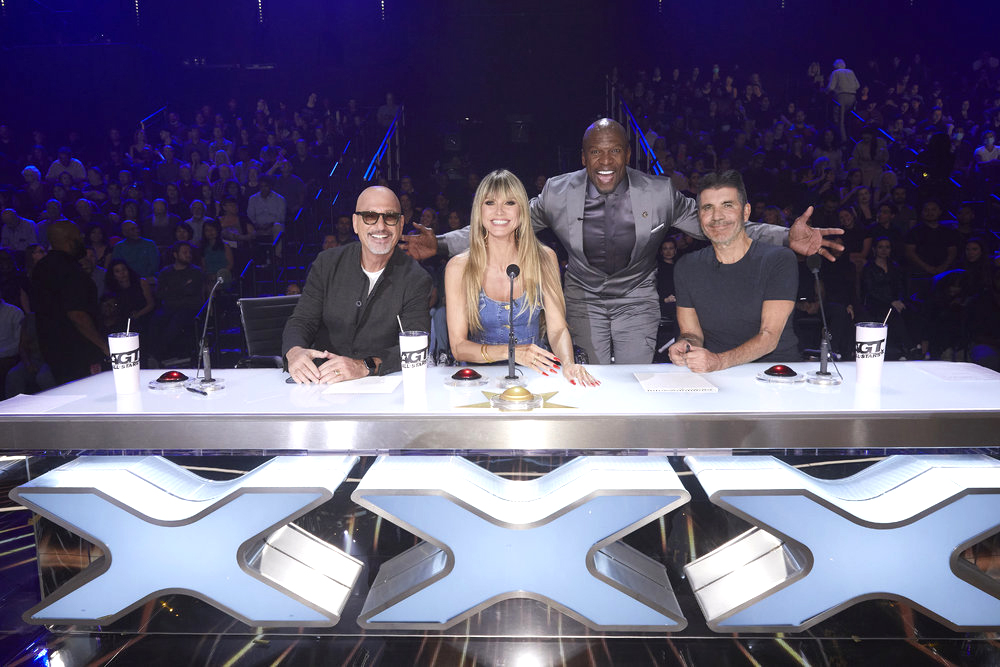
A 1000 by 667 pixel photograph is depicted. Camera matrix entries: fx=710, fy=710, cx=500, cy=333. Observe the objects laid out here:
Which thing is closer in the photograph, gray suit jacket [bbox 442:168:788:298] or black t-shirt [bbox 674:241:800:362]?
black t-shirt [bbox 674:241:800:362]

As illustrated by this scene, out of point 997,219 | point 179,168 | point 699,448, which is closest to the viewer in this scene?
point 699,448

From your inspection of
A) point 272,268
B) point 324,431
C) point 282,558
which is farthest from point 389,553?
point 272,268

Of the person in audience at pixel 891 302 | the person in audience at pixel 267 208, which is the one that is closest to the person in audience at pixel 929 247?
the person in audience at pixel 891 302

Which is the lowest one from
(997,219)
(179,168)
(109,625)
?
(109,625)

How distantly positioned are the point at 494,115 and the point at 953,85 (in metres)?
6.88

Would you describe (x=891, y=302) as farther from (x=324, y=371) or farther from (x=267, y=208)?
(x=267, y=208)

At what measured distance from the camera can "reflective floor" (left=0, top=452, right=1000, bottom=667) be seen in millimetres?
2168

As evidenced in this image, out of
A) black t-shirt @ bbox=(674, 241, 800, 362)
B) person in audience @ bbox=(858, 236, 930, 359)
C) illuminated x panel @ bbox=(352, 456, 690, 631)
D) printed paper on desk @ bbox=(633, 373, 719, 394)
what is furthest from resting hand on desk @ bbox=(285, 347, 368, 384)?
person in audience @ bbox=(858, 236, 930, 359)

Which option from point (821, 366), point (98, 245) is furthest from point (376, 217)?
point (98, 245)

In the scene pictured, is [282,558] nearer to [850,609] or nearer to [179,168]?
[850,609]

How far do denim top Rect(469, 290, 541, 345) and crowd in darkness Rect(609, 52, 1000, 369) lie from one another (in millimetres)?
2828

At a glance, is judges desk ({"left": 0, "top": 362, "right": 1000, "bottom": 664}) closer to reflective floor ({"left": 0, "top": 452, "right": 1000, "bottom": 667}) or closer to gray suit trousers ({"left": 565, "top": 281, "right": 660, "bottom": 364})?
reflective floor ({"left": 0, "top": 452, "right": 1000, "bottom": 667})

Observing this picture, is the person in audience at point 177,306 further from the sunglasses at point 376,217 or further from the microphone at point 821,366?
the microphone at point 821,366

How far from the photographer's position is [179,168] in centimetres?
912
